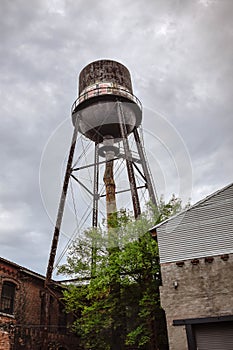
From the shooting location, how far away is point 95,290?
512 inches

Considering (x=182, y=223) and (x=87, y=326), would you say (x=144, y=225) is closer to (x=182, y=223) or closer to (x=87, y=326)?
(x=182, y=223)

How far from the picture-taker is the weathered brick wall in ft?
32.6

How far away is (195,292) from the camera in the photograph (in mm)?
10336

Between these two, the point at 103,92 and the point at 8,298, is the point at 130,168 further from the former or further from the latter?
the point at 8,298

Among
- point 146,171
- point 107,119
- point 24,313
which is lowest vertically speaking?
point 24,313

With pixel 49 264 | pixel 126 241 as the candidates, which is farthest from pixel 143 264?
pixel 49 264

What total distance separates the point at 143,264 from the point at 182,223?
234 cm

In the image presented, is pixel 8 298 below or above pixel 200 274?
above

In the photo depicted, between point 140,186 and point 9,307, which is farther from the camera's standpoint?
point 140,186

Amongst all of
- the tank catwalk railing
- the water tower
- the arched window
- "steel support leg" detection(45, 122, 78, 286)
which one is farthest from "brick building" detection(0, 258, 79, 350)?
the tank catwalk railing

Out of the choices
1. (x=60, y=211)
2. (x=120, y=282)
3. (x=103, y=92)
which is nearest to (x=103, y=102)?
(x=103, y=92)

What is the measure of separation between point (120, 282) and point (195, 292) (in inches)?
135

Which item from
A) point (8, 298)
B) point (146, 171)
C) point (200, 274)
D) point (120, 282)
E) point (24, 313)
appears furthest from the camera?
point (146, 171)

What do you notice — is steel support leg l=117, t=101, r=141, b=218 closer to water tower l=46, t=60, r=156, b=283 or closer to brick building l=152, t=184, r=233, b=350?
water tower l=46, t=60, r=156, b=283
